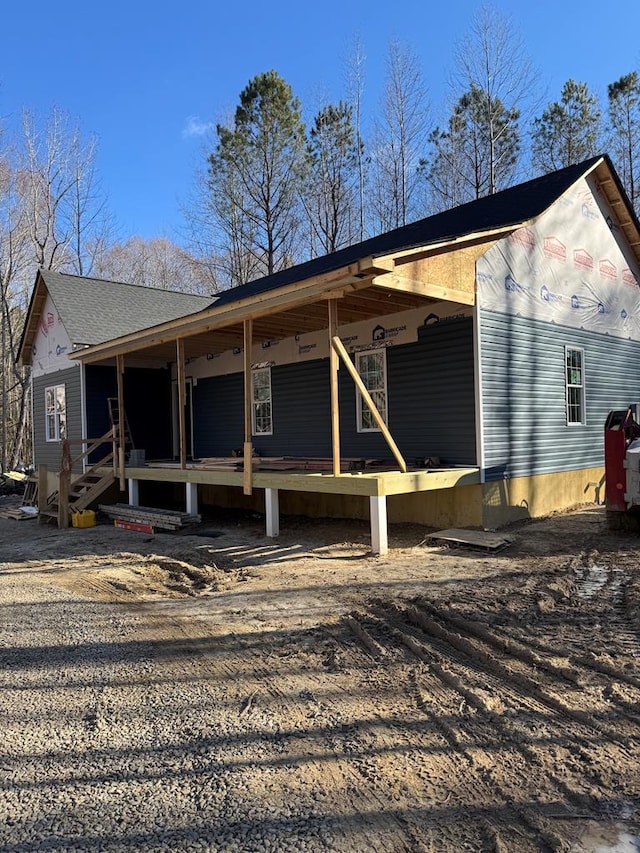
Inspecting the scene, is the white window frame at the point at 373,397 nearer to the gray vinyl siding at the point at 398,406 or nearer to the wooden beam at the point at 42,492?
the gray vinyl siding at the point at 398,406

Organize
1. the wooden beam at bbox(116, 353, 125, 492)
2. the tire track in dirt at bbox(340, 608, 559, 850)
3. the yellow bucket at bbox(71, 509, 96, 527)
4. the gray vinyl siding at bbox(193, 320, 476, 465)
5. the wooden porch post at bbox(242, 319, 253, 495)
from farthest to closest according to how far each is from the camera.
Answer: the wooden beam at bbox(116, 353, 125, 492), the yellow bucket at bbox(71, 509, 96, 527), the gray vinyl siding at bbox(193, 320, 476, 465), the wooden porch post at bbox(242, 319, 253, 495), the tire track in dirt at bbox(340, 608, 559, 850)

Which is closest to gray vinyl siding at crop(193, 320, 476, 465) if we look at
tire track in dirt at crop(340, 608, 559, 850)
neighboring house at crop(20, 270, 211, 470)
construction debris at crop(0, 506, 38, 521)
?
neighboring house at crop(20, 270, 211, 470)

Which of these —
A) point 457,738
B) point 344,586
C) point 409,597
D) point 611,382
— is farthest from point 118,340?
point 457,738

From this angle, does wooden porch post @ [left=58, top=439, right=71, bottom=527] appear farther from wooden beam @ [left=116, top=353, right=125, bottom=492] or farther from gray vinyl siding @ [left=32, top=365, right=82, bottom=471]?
gray vinyl siding @ [left=32, top=365, right=82, bottom=471]

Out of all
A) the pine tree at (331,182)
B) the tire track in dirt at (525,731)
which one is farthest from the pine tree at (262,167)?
the tire track in dirt at (525,731)

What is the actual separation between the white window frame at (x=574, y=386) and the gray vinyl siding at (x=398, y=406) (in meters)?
2.86

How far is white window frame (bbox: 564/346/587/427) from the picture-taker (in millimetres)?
11391

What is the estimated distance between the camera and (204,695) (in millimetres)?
3750

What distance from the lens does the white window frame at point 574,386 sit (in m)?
11.4

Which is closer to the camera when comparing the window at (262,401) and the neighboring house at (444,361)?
the neighboring house at (444,361)

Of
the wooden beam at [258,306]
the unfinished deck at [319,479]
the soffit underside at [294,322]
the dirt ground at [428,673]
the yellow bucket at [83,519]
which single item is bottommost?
the yellow bucket at [83,519]

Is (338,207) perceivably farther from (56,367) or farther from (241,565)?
(241,565)

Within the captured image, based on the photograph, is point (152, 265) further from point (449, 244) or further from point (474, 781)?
point (474, 781)

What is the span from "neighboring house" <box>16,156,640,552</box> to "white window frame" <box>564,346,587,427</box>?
4 cm
